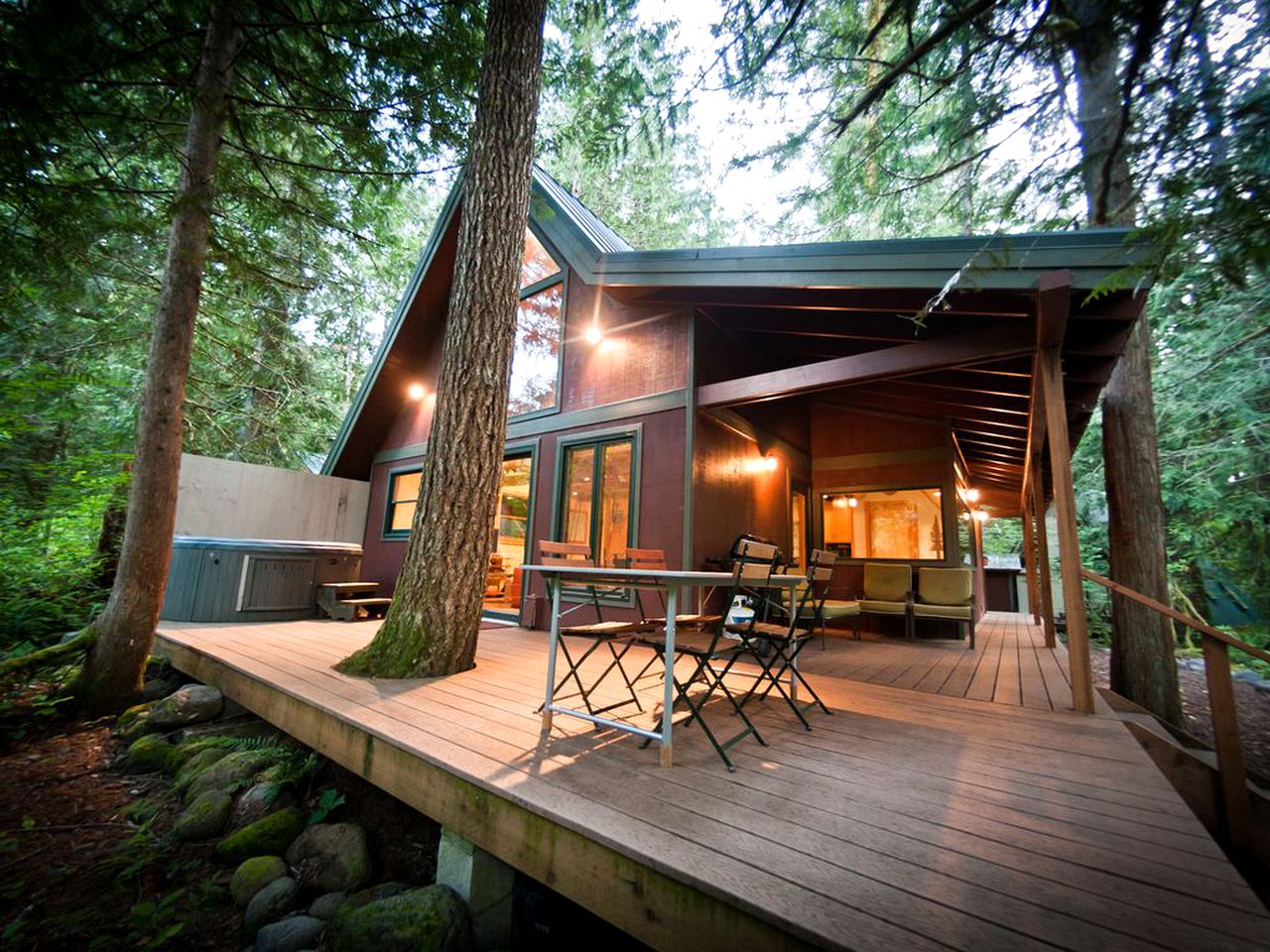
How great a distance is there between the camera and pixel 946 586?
627 cm

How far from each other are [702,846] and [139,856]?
9.48 feet

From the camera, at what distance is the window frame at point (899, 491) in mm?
6828

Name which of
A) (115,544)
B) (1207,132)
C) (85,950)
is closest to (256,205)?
(115,544)

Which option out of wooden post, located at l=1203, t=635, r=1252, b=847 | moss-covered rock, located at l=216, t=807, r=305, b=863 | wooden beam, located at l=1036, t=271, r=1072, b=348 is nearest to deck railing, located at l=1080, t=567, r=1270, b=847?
wooden post, located at l=1203, t=635, r=1252, b=847

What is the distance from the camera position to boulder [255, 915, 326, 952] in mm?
1989

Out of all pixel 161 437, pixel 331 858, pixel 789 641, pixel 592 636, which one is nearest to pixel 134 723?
pixel 161 437

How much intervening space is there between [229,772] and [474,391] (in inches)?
108

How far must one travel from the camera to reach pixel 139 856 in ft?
8.38

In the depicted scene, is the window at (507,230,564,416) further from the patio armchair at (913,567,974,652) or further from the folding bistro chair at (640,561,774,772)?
the patio armchair at (913,567,974,652)

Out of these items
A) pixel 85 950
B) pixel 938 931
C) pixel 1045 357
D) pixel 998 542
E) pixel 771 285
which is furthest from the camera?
pixel 998 542

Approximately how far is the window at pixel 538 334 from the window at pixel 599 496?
0.98 m

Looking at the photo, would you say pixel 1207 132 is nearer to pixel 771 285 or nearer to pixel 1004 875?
pixel 771 285

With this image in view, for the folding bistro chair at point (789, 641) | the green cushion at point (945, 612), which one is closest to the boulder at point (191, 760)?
the folding bistro chair at point (789, 641)

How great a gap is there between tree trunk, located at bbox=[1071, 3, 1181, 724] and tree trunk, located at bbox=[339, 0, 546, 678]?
15.7ft
